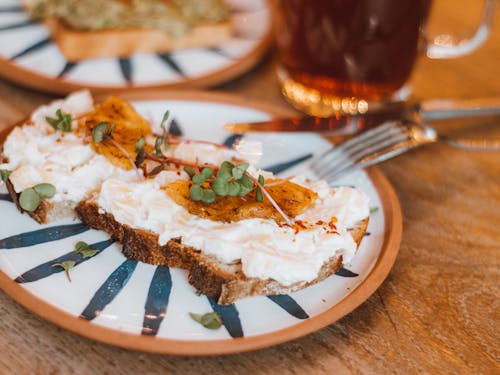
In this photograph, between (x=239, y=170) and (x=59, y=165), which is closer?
(x=239, y=170)

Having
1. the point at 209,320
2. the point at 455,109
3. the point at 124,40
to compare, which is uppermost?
the point at 124,40

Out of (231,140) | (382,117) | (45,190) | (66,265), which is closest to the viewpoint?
(66,265)

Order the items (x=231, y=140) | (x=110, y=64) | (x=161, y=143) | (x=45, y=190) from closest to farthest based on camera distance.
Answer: (x=45, y=190) < (x=161, y=143) < (x=231, y=140) < (x=110, y=64)

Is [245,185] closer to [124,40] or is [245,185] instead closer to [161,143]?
[161,143]

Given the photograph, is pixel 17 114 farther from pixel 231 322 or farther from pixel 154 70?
pixel 231 322

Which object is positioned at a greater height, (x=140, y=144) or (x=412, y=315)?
(x=140, y=144)

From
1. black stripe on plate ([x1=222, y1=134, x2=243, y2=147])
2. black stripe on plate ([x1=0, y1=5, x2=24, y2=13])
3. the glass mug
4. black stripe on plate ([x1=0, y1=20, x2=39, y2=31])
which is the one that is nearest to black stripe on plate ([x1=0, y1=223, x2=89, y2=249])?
black stripe on plate ([x1=222, y1=134, x2=243, y2=147])

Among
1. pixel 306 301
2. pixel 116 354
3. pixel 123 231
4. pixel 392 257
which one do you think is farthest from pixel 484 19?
pixel 116 354

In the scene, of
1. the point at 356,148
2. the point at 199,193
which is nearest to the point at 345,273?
the point at 199,193
